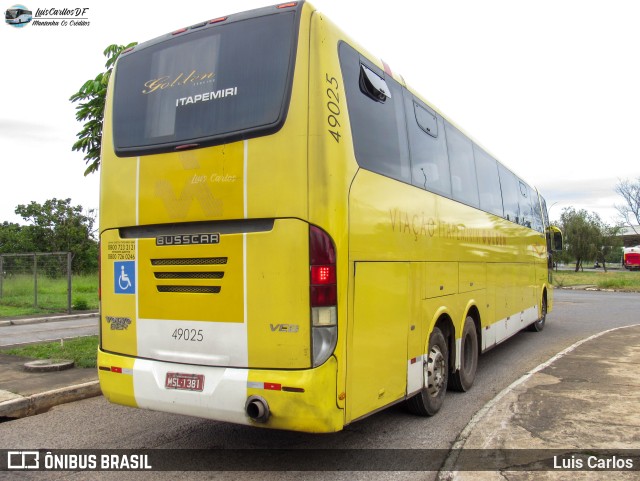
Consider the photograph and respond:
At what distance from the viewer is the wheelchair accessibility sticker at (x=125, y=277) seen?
4.94 m

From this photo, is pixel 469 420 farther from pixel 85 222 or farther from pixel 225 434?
pixel 85 222

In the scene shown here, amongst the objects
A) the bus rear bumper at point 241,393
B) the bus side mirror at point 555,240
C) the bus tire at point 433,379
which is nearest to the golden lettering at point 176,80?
the bus rear bumper at point 241,393

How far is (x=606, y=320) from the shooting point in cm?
1633

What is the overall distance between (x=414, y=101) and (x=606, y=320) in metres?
13.3

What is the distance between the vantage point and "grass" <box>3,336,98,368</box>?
27.8ft

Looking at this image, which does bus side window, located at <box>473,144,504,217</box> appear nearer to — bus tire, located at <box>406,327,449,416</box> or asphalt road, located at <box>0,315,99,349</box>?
bus tire, located at <box>406,327,449,416</box>

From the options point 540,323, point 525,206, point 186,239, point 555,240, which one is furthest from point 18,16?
point 555,240

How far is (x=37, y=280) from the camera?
19.1 m

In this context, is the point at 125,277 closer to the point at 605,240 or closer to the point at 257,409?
the point at 257,409

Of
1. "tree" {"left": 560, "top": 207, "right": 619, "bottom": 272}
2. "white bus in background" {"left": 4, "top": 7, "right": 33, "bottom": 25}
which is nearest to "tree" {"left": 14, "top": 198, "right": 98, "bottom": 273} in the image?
"white bus in background" {"left": 4, "top": 7, "right": 33, "bottom": 25}

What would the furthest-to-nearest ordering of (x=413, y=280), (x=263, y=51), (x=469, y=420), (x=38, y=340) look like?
(x=38, y=340) → (x=469, y=420) → (x=413, y=280) → (x=263, y=51)

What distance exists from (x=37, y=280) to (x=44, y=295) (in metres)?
0.58

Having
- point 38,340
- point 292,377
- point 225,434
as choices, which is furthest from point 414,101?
point 38,340

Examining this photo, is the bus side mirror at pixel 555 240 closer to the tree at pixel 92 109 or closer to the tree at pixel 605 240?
the tree at pixel 92 109
